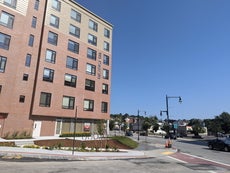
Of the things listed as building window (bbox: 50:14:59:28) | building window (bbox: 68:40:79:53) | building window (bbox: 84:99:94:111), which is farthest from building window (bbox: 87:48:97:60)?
building window (bbox: 84:99:94:111)

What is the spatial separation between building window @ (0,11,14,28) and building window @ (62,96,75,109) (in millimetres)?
13678

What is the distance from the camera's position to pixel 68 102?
126 feet

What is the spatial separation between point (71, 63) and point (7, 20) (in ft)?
39.8

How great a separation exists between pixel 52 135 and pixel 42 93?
6.77 metres

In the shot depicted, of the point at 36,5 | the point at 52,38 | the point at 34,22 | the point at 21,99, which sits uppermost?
the point at 36,5

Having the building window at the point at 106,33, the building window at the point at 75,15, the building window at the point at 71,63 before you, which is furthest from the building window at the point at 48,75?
the building window at the point at 106,33

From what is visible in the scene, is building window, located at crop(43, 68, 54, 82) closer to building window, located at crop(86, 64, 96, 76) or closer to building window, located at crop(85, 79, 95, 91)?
building window, located at crop(85, 79, 95, 91)

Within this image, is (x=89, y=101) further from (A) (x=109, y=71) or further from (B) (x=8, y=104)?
(B) (x=8, y=104)

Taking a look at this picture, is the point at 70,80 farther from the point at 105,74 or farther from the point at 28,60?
the point at 105,74

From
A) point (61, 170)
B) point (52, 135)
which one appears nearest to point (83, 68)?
point (52, 135)

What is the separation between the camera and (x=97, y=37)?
46.2 metres

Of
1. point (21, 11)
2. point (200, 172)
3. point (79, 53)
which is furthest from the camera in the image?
point (79, 53)

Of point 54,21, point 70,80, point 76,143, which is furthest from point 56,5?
point 76,143

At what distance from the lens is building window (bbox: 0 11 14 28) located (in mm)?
31344
